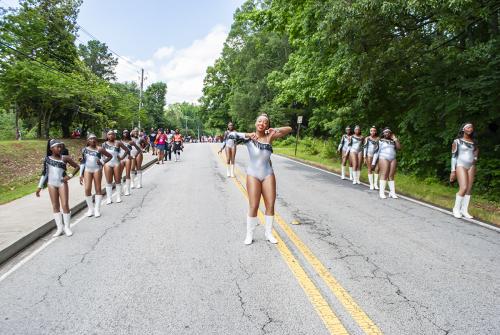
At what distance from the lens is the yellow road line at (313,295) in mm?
3318

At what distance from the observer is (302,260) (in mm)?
5012

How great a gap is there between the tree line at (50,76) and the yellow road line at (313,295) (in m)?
22.4

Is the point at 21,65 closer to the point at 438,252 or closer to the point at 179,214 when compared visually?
the point at 179,214

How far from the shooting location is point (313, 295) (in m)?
3.93

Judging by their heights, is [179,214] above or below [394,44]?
below

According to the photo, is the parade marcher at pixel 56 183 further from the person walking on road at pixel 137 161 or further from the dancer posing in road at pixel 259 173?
the person walking on road at pixel 137 161

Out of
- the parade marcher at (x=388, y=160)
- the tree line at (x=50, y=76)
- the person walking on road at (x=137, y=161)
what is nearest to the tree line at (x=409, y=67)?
the parade marcher at (x=388, y=160)

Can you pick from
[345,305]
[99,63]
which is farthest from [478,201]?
[99,63]

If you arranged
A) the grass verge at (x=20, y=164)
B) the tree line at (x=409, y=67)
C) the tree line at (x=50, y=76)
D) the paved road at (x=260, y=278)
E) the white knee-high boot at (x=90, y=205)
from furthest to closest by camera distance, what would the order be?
the tree line at (x=50, y=76)
the grass verge at (x=20, y=164)
the tree line at (x=409, y=67)
the white knee-high boot at (x=90, y=205)
the paved road at (x=260, y=278)

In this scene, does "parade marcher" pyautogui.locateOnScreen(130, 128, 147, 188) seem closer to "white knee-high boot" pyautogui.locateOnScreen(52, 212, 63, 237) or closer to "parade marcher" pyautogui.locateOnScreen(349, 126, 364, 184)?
"white knee-high boot" pyautogui.locateOnScreen(52, 212, 63, 237)

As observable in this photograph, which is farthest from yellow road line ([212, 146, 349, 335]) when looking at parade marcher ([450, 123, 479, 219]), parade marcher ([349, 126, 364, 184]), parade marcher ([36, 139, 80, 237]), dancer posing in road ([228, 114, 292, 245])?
parade marcher ([349, 126, 364, 184])

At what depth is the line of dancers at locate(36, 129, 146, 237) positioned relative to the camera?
6.57 m

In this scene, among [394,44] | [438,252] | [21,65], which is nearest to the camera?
[438,252]

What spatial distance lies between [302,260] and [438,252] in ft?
6.92
